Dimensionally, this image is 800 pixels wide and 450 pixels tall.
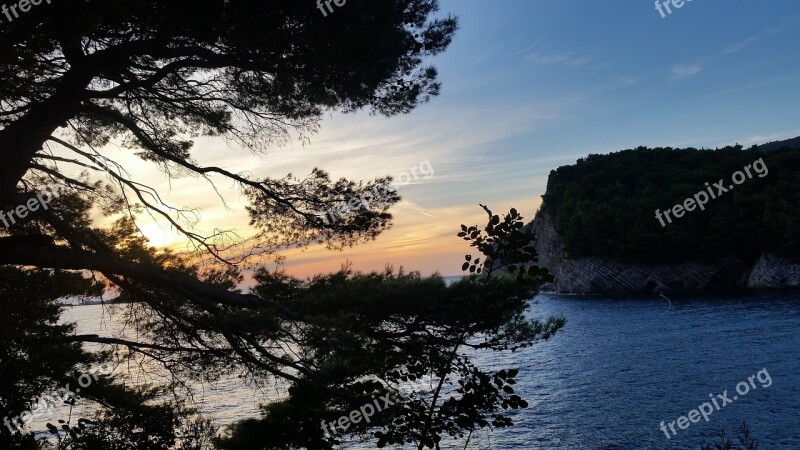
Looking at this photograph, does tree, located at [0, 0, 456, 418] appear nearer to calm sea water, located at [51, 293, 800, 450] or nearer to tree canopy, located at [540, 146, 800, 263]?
calm sea water, located at [51, 293, 800, 450]

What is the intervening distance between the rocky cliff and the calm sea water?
1862cm

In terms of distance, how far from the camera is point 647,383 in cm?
2825

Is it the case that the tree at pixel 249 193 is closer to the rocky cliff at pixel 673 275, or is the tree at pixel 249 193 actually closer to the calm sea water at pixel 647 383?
the calm sea water at pixel 647 383

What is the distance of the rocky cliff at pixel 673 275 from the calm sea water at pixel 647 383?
18.6 m

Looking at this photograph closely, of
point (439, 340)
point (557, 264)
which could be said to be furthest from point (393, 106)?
point (557, 264)

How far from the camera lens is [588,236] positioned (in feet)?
279

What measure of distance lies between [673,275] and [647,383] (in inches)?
2194

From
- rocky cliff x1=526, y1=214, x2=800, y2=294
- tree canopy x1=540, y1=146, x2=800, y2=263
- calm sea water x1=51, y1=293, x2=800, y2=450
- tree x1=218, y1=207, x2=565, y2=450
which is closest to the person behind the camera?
tree x1=218, y1=207, x2=565, y2=450

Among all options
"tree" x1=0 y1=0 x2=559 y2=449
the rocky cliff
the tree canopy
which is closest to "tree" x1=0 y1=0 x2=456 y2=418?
"tree" x1=0 y1=0 x2=559 y2=449

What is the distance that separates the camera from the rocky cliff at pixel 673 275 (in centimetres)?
6797

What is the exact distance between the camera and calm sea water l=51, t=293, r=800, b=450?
20781 mm

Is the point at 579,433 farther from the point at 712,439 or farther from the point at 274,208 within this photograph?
the point at 274,208

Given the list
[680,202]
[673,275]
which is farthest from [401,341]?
[680,202]

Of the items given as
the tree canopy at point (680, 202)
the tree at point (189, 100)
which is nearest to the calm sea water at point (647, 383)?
the tree at point (189, 100)
